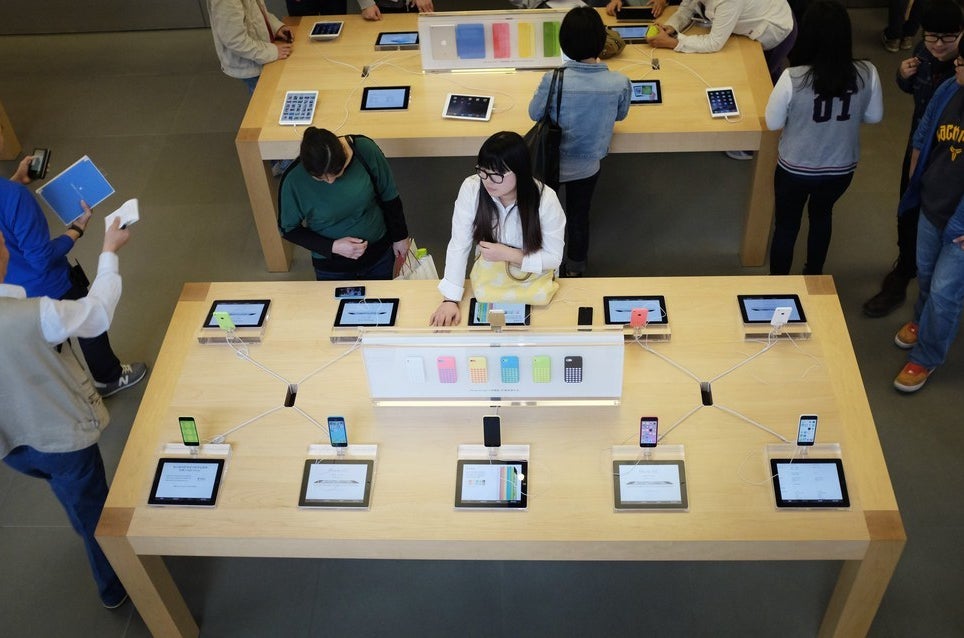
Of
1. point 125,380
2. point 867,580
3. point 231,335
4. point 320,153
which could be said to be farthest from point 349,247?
point 867,580

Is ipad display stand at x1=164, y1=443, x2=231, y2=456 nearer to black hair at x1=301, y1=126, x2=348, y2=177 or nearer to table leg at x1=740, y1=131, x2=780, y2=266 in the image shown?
black hair at x1=301, y1=126, x2=348, y2=177

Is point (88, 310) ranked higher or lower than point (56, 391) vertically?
higher

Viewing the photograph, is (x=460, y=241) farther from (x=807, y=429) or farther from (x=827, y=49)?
(x=827, y=49)

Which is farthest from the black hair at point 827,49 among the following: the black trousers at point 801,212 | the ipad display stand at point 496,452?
the ipad display stand at point 496,452

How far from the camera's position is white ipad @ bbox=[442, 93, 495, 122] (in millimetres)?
3924

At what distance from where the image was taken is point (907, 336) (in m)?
3.78

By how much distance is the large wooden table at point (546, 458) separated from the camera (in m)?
2.42

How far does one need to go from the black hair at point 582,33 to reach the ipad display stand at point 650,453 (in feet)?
5.05

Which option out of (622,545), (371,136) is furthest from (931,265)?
(371,136)

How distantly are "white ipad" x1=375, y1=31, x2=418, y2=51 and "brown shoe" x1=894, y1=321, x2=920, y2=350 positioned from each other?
2537 mm

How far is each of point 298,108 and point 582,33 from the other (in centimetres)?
138

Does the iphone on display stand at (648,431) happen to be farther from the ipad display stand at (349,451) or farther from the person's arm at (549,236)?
the ipad display stand at (349,451)

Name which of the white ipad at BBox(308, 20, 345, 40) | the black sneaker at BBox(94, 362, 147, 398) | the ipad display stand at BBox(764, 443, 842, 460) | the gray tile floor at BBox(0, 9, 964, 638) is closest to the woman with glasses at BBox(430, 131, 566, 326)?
the ipad display stand at BBox(764, 443, 842, 460)

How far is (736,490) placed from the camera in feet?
8.14
